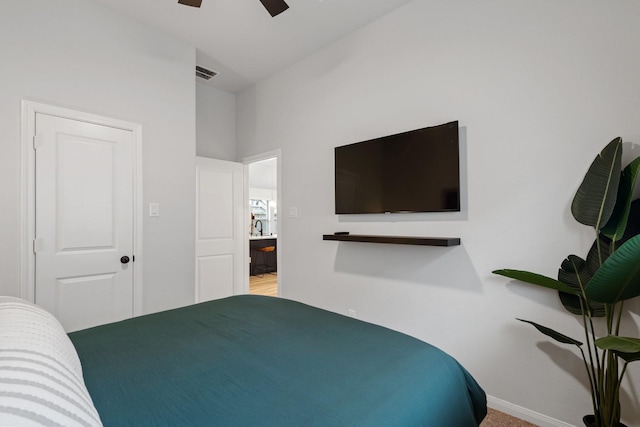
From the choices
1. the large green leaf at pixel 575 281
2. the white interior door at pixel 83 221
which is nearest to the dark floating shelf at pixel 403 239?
the large green leaf at pixel 575 281

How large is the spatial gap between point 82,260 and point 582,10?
147 inches

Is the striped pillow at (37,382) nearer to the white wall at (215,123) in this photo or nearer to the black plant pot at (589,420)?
the black plant pot at (589,420)

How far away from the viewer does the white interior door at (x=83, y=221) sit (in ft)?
7.43

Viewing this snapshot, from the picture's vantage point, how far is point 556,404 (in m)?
1.83

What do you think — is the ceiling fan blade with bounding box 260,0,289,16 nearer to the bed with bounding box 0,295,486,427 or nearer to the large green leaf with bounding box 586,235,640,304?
the bed with bounding box 0,295,486,427

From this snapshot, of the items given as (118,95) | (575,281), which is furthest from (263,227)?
(575,281)

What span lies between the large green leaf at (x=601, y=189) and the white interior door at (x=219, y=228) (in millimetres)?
3371

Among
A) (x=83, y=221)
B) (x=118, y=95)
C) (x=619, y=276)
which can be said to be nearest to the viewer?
(x=619, y=276)

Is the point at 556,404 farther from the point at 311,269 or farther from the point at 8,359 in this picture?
the point at 8,359

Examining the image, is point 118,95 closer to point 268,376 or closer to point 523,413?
point 268,376

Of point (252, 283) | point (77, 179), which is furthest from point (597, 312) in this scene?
point (252, 283)

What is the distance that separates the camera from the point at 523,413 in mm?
1937

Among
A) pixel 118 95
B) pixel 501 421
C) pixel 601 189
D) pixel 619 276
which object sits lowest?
pixel 501 421

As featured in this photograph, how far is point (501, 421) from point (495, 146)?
5.74 ft
